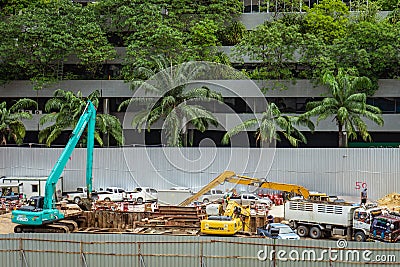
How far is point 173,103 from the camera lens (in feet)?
163

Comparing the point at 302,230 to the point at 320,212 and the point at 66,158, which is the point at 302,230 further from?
the point at 66,158

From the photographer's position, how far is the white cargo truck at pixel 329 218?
2989cm

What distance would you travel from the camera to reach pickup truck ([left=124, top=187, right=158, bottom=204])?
141 feet

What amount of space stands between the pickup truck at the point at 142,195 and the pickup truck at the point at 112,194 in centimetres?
51

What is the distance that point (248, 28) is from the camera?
61781 mm

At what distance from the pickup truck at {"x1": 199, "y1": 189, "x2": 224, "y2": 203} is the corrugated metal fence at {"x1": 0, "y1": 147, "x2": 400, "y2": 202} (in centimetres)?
250

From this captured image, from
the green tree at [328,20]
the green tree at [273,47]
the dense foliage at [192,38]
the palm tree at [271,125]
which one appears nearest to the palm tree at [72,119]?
the dense foliage at [192,38]

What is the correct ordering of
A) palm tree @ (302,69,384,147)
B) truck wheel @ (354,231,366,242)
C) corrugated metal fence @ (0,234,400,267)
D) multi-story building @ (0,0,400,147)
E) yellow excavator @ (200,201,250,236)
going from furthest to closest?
multi-story building @ (0,0,400,147) → palm tree @ (302,69,384,147) → truck wheel @ (354,231,366,242) → yellow excavator @ (200,201,250,236) → corrugated metal fence @ (0,234,400,267)

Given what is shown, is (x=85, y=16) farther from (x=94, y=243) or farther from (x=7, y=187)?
(x=94, y=243)

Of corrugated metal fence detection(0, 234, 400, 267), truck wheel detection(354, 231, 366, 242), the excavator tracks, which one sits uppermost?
corrugated metal fence detection(0, 234, 400, 267)

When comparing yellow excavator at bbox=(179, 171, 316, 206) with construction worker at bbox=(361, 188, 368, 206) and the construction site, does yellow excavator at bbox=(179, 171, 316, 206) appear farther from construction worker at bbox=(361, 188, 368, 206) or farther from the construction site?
construction worker at bbox=(361, 188, 368, 206)

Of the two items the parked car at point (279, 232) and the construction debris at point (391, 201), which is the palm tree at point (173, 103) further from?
the parked car at point (279, 232)

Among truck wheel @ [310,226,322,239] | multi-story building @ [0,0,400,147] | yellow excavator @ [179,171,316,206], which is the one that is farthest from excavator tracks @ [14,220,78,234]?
multi-story building @ [0,0,400,147]

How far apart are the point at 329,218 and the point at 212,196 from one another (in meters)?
13.4
